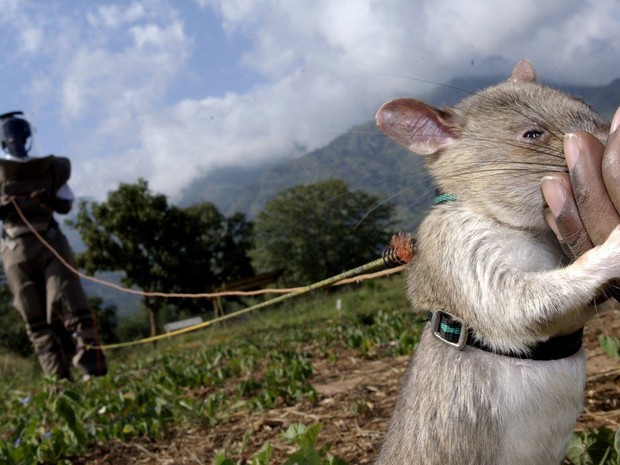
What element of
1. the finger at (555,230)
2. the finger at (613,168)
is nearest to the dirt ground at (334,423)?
the finger at (555,230)

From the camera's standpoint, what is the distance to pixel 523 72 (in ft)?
9.50

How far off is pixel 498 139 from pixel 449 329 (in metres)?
0.76

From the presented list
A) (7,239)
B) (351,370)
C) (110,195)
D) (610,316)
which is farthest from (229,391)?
(110,195)

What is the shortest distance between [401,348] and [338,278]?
3.48 meters

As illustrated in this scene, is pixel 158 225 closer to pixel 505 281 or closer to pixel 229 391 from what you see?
pixel 229 391

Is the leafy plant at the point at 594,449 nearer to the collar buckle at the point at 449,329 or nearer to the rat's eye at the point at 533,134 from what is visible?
the collar buckle at the point at 449,329

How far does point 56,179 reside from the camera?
9.19 m

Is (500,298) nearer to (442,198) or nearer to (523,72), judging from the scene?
(442,198)

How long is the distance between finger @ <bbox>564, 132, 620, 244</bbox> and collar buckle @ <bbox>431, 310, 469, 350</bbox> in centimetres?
55

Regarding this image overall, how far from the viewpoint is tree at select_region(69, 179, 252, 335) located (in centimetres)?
4666

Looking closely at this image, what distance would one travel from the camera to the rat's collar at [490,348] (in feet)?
7.01

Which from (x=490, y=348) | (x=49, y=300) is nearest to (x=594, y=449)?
(x=490, y=348)

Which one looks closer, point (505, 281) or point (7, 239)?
point (505, 281)

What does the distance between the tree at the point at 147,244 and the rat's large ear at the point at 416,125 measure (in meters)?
43.7
